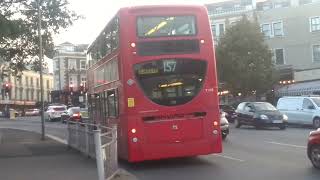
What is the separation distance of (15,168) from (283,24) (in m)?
46.2

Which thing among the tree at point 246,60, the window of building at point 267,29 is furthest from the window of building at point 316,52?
the tree at point 246,60

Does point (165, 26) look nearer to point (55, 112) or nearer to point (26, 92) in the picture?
point (55, 112)

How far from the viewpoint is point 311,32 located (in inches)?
2253

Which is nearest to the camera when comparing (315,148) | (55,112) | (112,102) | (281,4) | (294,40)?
(315,148)

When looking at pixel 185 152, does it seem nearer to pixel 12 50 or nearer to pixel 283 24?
pixel 12 50

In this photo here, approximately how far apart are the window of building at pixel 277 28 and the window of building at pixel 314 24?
3.12m

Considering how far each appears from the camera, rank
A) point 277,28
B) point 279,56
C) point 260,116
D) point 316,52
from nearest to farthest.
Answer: point 260,116 < point 316,52 < point 279,56 < point 277,28

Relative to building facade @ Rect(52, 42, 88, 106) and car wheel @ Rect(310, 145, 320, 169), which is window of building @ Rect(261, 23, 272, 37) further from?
building facade @ Rect(52, 42, 88, 106)

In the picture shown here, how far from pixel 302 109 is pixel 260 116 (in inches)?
99.2

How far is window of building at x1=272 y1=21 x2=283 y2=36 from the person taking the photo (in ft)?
195

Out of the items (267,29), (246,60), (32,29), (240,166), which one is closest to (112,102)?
(240,166)

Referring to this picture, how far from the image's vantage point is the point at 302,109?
33156 millimetres

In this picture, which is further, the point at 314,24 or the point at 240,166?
the point at 314,24

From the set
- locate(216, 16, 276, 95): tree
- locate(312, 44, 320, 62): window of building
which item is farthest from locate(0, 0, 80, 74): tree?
locate(312, 44, 320, 62): window of building
